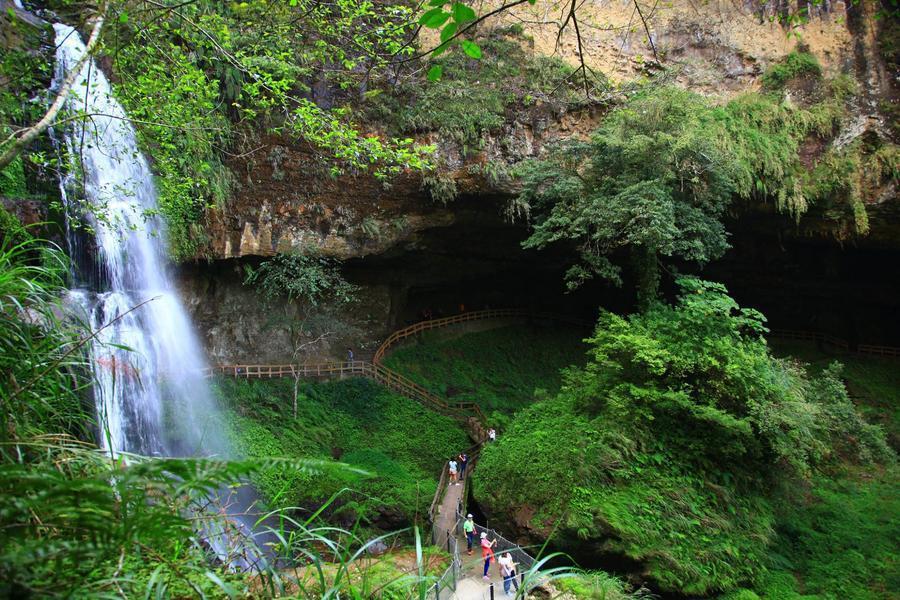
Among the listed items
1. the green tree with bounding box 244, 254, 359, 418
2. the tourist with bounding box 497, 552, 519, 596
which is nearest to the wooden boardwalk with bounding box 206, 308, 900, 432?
the green tree with bounding box 244, 254, 359, 418

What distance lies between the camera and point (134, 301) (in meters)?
11.2

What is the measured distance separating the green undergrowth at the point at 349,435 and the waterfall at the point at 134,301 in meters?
0.83

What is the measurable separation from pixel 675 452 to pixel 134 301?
10.4m

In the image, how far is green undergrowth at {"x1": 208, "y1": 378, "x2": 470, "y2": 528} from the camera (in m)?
10.7

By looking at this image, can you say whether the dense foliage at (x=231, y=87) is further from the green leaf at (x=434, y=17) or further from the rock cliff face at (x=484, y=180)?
the green leaf at (x=434, y=17)

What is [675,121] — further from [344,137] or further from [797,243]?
[797,243]

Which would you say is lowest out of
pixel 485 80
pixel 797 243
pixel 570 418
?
pixel 570 418

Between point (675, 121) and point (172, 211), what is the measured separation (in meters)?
10.4

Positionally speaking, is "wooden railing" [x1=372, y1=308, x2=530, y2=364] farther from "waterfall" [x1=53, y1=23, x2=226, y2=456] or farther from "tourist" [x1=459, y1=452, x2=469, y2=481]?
"waterfall" [x1=53, y1=23, x2=226, y2=456]

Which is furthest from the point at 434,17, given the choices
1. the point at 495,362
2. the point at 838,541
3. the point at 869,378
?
the point at 869,378

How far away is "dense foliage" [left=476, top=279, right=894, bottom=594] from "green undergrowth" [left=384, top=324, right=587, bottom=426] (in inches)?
262

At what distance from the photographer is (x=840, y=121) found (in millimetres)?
13633

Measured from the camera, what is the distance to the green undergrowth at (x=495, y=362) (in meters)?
16.7

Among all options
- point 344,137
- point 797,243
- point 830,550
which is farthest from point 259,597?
point 797,243
